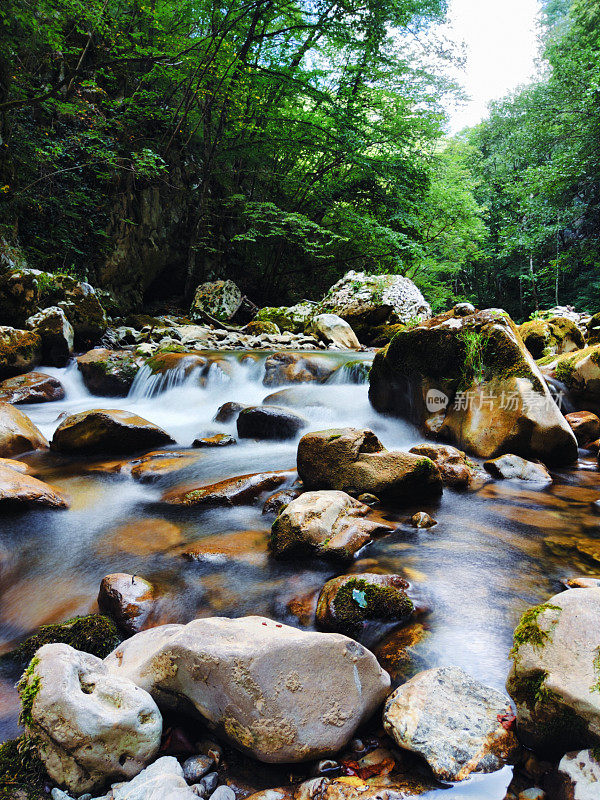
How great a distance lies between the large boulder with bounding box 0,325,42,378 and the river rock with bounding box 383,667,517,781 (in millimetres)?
9099

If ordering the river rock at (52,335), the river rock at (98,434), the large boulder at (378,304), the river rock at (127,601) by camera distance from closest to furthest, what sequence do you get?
Result: the river rock at (127,601) → the river rock at (98,434) → the river rock at (52,335) → the large boulder at (378,304)

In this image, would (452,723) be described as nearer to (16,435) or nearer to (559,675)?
(559,675)

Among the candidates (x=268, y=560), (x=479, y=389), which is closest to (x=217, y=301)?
(x=479, y=389)

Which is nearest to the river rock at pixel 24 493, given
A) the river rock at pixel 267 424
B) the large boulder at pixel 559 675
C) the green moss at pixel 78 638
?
the green moss at pixel 78 638

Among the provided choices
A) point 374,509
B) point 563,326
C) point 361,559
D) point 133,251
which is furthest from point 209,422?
point 133,251

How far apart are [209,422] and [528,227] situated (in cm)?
1945

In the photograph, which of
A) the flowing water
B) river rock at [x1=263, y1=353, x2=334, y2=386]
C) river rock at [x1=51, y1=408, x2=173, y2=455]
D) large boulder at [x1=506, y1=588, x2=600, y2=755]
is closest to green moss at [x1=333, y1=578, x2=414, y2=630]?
the flowing water

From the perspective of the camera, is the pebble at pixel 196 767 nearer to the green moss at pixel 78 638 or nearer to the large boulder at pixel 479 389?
the green moss at pixel 78 638

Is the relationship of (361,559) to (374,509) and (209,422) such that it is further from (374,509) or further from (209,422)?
(209,422)

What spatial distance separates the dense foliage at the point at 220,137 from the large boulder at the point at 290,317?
2878 mm

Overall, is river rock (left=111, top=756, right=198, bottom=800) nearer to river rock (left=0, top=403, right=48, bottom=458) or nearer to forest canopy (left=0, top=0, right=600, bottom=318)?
river rock (left=0, top=403, right=48, bottom=458)

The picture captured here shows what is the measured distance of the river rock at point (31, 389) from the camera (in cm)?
757

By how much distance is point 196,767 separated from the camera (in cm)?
151

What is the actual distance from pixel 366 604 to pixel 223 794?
109 centimetres
